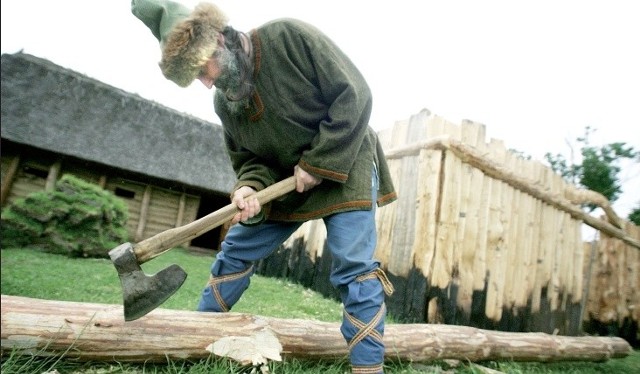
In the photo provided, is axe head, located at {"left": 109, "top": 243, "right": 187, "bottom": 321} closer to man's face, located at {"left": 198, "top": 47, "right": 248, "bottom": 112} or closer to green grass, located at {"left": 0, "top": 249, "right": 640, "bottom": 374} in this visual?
green grass, located at {"left": 0, "top": 249, "right": 640, "bottom": 374}

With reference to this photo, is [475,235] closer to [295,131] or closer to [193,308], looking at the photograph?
[295,131]

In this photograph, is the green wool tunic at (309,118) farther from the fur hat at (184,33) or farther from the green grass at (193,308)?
the green grass at (193,308)

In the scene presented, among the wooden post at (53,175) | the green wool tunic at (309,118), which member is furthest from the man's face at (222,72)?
the wooden post at (53,175)

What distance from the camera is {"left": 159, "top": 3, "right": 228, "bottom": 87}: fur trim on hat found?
5.53ft

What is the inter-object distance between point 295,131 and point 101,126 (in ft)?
42.5

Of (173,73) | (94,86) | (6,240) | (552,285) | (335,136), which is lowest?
(6,240)

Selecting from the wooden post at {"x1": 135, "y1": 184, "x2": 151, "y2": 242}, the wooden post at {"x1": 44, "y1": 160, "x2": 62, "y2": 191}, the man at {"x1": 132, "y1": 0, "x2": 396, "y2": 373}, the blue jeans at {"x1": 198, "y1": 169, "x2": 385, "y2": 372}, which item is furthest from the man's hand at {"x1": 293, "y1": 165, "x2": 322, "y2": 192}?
the wooden post at {"x1": 44, "y1": 160, "x2": 62, "y2": 191}

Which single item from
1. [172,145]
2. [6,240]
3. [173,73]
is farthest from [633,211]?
[172,145]

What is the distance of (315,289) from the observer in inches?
193

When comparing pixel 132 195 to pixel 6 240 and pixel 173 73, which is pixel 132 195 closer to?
pixel 6 240

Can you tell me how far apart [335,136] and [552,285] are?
4.24 m

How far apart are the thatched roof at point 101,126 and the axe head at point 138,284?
11653 mm

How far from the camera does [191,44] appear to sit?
170 cm

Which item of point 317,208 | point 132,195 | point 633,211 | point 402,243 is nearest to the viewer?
point 317,208
